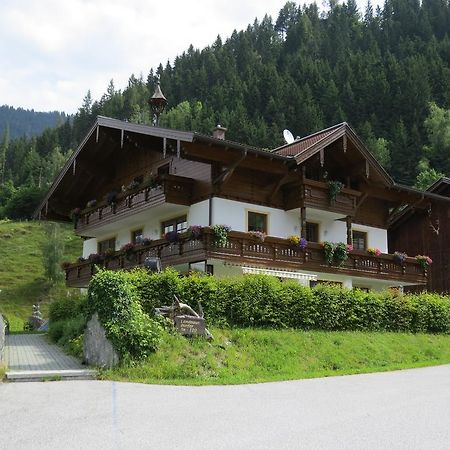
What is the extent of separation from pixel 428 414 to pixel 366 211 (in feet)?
67.3

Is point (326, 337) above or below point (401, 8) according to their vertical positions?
below

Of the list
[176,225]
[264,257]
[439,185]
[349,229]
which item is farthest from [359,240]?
[176,225]

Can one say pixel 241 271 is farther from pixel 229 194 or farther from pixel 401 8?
pixel 401 8

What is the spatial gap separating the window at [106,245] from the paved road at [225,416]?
727 inches

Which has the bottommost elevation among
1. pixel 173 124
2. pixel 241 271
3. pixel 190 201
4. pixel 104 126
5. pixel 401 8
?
pixel 241 271

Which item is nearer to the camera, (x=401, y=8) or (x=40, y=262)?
(x=40, y=262)

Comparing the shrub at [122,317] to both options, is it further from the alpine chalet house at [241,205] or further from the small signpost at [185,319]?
the alpine chalet house at [241,205]

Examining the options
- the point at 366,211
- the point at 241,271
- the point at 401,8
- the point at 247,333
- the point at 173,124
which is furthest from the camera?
the point at 401,8

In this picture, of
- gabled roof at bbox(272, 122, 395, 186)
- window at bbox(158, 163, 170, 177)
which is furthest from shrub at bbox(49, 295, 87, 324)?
gabled roof at bbox(272, 122, 395, 186)

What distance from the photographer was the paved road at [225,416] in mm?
7457

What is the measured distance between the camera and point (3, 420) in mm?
8594

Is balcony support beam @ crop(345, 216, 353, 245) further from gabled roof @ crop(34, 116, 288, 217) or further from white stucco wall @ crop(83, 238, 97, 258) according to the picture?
white stucco wall @ crop(83, 238, 97, 258)

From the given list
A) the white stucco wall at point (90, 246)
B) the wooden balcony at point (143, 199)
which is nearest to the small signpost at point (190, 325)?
the wooden balcony at point (143, 199)

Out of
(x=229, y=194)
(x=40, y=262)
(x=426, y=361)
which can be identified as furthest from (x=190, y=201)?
(x=40, y=262)
